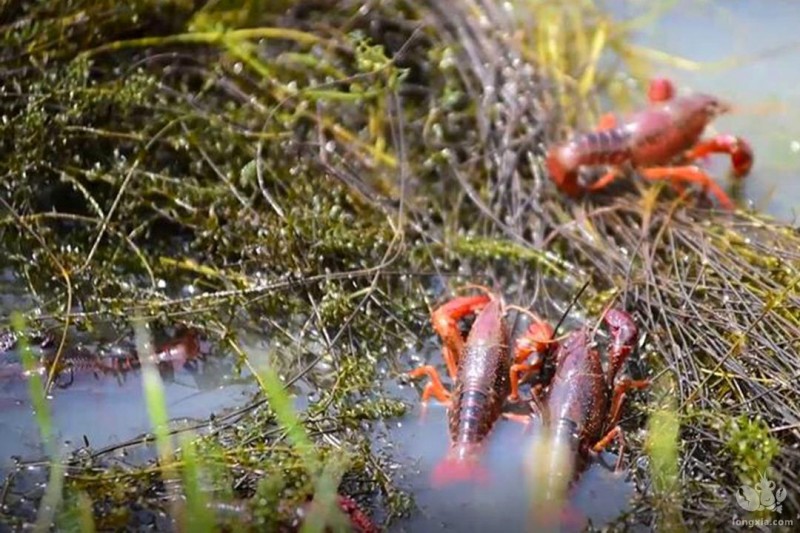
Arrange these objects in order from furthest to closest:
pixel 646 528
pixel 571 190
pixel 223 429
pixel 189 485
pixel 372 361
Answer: pixel 571 190
pixel 372 361
pixel 223 429
pixel 646 528
pixel 189 485

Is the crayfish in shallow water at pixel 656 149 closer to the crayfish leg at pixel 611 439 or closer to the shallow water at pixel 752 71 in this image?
the shallow water at pixel 752 71

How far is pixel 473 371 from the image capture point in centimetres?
324

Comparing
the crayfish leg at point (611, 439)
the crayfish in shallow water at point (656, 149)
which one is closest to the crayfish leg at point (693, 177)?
the crayfish in shallow water at point (656, 149)

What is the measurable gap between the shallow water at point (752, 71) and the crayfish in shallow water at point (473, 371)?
1.26 meters

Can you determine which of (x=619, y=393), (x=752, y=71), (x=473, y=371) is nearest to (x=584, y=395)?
(x=619, y=393)

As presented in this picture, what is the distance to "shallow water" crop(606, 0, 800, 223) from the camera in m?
4.19

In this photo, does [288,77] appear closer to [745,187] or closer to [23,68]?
[23,68]

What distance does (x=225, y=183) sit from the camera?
3732mm

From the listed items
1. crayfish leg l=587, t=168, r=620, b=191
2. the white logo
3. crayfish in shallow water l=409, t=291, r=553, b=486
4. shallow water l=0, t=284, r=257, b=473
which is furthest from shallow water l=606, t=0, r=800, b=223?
shallow water l=0, t=284, r=257, b=473

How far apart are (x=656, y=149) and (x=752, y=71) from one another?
0.83m

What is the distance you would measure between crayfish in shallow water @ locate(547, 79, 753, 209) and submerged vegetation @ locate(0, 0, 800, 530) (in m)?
0.09

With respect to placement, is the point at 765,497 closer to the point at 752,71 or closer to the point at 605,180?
the point at 605,180

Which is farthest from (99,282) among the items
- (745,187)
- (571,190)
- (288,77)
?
(745,187)

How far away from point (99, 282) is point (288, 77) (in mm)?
1243
